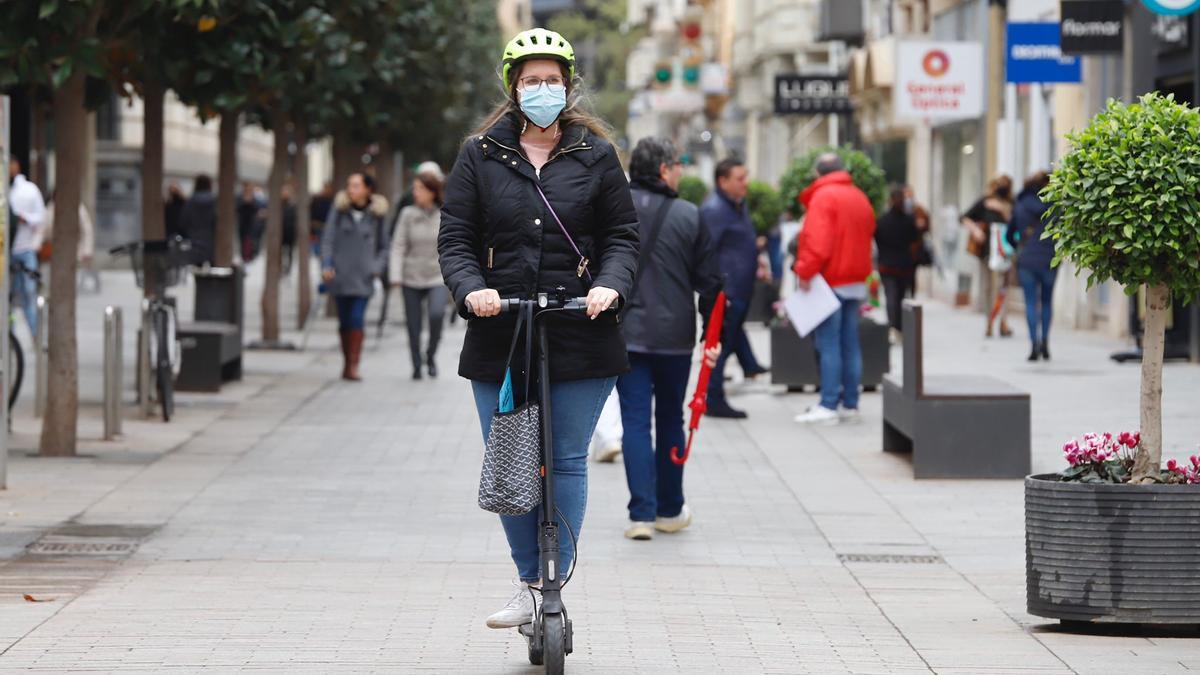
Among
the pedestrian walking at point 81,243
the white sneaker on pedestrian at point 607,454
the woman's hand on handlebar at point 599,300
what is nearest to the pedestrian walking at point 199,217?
the pedestrian walking at point 81,243

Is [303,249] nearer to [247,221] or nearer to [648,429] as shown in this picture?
[648,429]

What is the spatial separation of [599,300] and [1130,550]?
2.10 meters

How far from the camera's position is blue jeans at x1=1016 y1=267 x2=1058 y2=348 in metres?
19.9

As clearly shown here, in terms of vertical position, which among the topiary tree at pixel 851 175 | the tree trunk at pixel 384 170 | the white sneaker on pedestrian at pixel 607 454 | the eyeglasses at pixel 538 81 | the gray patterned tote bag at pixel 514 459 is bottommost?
the white sneaker on pedestrian at pixel 607 454

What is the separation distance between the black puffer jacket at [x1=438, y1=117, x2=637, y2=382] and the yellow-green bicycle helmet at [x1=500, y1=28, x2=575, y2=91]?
7.5 inches

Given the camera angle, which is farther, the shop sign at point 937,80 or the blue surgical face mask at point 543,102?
the shop sign at point 937,80

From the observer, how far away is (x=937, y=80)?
28812 mm

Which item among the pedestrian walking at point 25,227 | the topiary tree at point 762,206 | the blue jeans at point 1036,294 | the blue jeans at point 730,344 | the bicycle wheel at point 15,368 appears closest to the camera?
the bicycle wheel at point 15,368

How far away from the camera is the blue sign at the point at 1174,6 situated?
10445mm

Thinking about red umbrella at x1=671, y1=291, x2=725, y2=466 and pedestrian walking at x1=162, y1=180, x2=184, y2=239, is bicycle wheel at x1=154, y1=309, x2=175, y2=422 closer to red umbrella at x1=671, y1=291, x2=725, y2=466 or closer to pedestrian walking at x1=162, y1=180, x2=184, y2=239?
red umbrella at x1=671, y1=291, x2=725, y2=466

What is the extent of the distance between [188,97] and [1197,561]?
9.02 m

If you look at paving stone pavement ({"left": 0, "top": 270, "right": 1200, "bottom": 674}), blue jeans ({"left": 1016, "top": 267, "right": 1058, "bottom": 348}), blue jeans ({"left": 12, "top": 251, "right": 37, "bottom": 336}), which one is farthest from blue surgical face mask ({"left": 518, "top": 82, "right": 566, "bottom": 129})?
blue jeans ({"left": 1016, "top": 267, "right": 1058, "bottom": 348})

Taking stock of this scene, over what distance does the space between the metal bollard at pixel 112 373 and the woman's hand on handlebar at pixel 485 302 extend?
7.22m

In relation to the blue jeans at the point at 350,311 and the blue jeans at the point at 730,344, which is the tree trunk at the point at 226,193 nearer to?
the blue jeans at the point at 350,311
